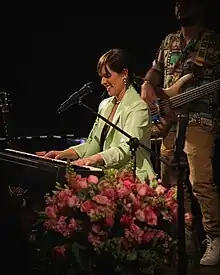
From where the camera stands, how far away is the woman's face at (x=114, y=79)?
3.25 meters

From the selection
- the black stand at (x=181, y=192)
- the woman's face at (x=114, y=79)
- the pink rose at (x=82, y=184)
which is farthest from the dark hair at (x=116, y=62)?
the pink rose at (x=82, y=184)

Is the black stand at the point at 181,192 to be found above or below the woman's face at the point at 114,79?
below

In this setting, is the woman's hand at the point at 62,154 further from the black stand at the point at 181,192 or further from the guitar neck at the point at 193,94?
the black stand at the point at 181,192

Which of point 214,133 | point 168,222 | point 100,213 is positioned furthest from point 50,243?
point 214,133

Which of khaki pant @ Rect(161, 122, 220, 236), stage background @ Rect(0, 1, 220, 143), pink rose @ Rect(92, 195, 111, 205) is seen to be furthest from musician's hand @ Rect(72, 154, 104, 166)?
stage background @ Rect(0, 1, 220, 143)

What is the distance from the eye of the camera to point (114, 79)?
3262mm

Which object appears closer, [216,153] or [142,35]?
[216,153]

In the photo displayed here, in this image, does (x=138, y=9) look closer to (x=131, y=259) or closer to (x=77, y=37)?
(x=77, y=37)

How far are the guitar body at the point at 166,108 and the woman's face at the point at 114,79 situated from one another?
38cm

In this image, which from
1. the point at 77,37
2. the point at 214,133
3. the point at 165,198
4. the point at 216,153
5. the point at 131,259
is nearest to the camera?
the point at 131,259

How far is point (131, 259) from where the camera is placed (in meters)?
2.20

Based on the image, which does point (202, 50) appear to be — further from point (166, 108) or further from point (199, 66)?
point (166, 108)

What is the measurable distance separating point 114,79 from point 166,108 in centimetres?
49

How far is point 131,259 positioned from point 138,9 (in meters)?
2.96
